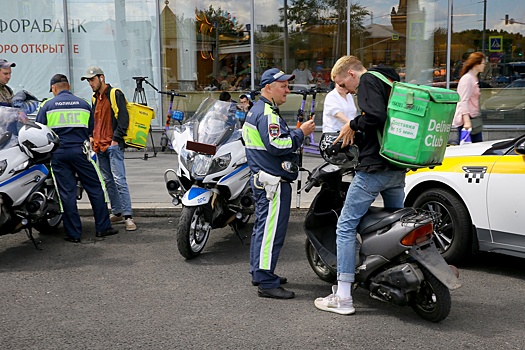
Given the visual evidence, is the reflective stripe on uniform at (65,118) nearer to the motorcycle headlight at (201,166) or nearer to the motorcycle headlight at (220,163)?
the motorcycle headlight at (201,166)

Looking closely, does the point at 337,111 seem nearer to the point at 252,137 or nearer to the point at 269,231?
the point at 252,137

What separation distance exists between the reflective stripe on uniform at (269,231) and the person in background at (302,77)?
8.99 metres

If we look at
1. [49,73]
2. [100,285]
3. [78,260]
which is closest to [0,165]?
[78,260]

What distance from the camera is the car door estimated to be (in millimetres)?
5125

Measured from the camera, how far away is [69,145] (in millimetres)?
6840

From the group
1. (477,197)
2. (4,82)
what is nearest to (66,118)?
(4,82)

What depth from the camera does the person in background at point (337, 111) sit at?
696 cm

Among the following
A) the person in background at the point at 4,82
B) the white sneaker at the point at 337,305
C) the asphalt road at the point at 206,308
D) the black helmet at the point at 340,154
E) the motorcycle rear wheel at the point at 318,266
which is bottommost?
the asphalt road at the point at 206,308

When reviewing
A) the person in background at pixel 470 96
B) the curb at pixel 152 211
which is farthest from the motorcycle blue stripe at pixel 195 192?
the person in background at pixel 470 96

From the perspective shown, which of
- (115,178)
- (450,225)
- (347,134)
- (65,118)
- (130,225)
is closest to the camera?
(347,134)

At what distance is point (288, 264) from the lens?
19.7 ft

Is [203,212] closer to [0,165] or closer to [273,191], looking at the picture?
[273,191]

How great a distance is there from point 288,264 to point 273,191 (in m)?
1.29

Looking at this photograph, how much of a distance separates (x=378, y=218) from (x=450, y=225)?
4.36 feet
